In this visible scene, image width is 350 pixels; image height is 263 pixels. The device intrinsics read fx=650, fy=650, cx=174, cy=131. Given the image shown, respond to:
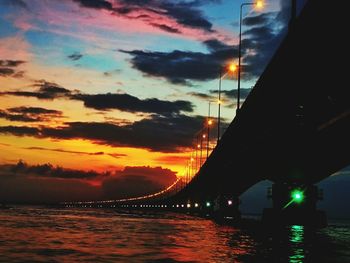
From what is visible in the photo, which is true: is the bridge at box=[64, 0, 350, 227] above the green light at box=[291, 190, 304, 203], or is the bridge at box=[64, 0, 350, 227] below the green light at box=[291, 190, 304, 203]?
above

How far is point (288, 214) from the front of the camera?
62.7 m

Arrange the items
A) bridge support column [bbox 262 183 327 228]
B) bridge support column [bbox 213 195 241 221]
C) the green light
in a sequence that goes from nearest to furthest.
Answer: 1. bridge support column [bbox 262 183 327 228]
2. the green light
3. bridge support column [bbox 213 195 241 221]

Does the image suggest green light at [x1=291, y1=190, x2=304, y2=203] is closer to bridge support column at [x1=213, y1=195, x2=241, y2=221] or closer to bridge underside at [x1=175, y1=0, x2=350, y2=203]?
bridge underside at [x1=175, y1=0, x2=350, y2=203]

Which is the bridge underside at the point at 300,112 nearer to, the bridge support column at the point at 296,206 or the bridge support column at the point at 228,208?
the bridge support column at the point at 296,206

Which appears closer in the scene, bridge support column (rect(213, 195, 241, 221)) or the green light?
the green light

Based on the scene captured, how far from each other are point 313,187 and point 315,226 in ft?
13.0

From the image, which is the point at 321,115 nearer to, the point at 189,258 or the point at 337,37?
the point at 337,37

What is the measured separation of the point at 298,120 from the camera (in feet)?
161

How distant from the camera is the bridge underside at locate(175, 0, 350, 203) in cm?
3494

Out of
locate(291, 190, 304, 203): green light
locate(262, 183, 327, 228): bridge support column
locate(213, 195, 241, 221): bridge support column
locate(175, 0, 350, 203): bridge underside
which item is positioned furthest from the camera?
locate(213, 195, 241, 221): bridge support column

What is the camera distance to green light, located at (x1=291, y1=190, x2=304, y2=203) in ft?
206

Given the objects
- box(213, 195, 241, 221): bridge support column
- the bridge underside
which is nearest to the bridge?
the bridge underside

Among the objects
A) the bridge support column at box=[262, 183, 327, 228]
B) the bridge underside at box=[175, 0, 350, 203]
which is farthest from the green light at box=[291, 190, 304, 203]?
the bridge underside at box=[175, 0, 350, 203]

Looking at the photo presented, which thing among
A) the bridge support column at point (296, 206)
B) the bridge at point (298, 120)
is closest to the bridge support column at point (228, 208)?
the bridge at point (298, 120)
